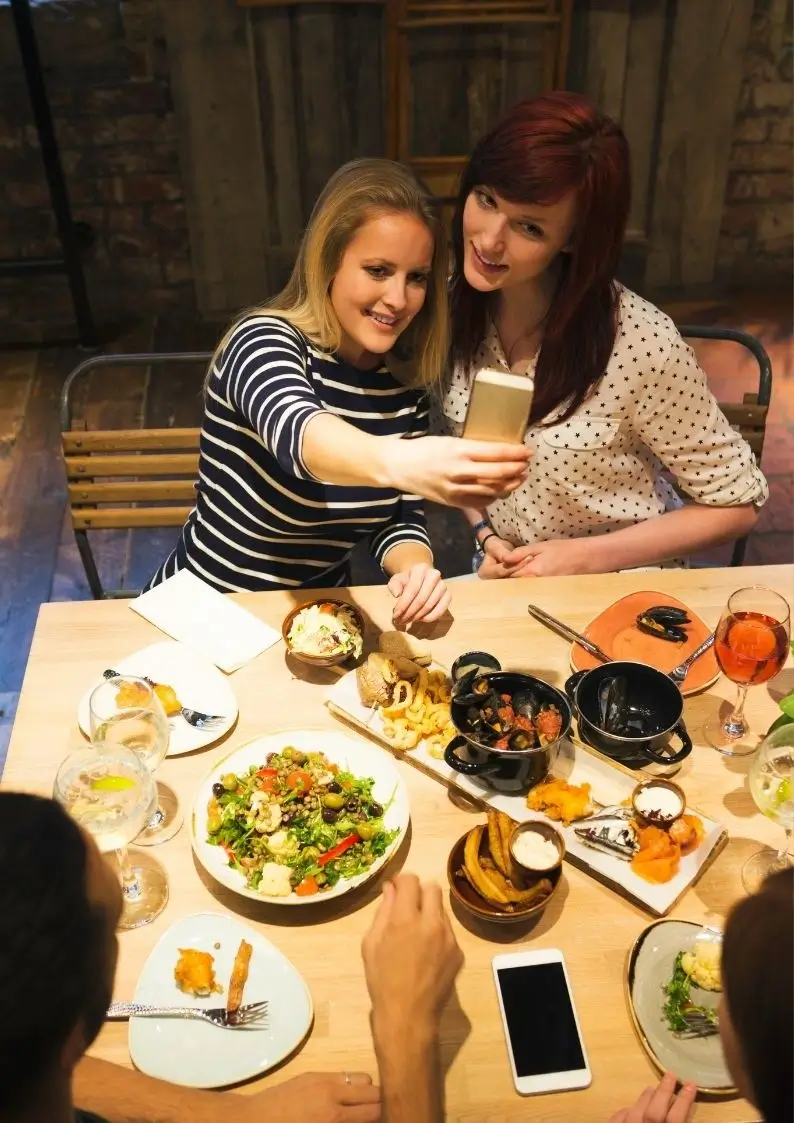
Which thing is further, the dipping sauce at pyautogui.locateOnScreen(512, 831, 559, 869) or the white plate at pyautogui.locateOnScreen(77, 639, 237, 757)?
Result: the white plate at pyautogui.locateOnScreen(77, 639, 237, 757)

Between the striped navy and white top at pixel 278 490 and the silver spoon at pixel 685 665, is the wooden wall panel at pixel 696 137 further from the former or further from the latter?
the silver spoon at pixel 685 665

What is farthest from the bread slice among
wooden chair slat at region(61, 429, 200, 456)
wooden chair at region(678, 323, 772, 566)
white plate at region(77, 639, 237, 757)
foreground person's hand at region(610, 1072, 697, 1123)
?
wooden chair at region(678, 323, 772, 566)

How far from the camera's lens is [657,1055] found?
1152 millimetres

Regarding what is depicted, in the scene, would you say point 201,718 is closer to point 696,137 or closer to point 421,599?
point 421,599

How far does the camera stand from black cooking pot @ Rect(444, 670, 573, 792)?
55.4 inches

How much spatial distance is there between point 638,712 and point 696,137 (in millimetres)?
3568

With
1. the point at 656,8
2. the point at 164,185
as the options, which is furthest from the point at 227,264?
the point at 656,8

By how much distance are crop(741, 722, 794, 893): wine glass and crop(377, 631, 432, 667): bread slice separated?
54cm

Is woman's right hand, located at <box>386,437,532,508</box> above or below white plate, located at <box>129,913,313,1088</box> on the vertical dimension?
above

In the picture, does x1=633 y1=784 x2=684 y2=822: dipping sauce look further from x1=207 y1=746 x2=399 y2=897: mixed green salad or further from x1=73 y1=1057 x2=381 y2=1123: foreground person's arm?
x1=73 y1=1057 x2=381 y2=1123: foreground person's arm

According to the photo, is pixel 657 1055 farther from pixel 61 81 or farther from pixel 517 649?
pixel 61 81

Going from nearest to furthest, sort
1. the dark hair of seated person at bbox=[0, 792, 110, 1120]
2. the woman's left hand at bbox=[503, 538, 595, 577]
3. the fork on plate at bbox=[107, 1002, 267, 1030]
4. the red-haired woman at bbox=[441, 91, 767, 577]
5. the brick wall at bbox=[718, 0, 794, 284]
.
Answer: the dark hair of seated person at bbox=[0, 792, 110, 1120], the fork on plate at bbox=[107, 1002, 267, 1030], the red-haired woman at bbox=[441, 91, 767, 577], the woman's left hand at bbox=[503, 538, 595, 577], the brick wall at bbox=[718, 0, 794, 284]

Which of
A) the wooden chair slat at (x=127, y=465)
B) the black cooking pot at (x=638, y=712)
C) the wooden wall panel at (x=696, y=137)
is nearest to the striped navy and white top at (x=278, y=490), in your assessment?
the wooden chair slat at (x=127, y=465)

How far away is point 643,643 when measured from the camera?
Answer: 5.62 feet
